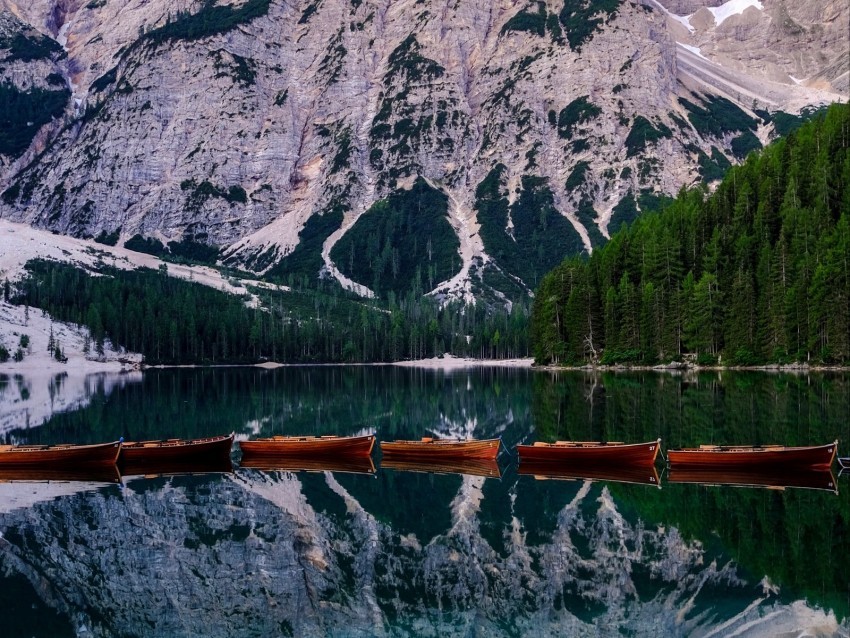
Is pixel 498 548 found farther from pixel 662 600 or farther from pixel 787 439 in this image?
pixel 787 439

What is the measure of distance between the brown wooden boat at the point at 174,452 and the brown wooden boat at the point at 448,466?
10831mm

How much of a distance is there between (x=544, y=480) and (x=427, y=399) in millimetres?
51153

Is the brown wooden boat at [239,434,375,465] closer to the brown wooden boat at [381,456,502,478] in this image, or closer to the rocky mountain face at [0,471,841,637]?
the brown wooden boat at [381,456,502,478]

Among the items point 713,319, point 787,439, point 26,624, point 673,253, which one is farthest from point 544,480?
point 673,253

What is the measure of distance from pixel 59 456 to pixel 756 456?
41529 mm

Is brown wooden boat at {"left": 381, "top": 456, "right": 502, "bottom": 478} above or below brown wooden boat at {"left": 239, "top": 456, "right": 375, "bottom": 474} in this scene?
above

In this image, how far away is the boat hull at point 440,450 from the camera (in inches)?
1925

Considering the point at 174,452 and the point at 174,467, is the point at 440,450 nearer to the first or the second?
the point at 174,467

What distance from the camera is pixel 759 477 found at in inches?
1586

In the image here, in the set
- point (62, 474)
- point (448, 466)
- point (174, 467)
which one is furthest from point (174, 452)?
point (448, 466)

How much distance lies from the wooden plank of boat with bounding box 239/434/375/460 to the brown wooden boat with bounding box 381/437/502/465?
1.66 meters

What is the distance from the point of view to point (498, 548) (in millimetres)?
30266

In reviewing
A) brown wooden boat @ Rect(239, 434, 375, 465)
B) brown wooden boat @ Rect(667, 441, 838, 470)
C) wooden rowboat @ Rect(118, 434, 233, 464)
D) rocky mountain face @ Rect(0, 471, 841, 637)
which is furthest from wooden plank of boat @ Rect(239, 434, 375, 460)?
brown wooden boat @ Rect(667, 441, 838, 470)

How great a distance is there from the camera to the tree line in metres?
102
